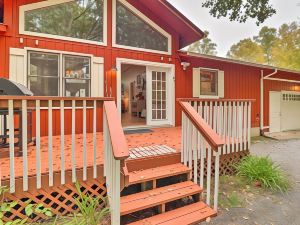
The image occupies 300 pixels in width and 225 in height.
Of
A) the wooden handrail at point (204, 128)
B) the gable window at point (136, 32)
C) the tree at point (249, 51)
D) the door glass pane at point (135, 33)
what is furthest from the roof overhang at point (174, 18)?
the tree at point (249, 51)

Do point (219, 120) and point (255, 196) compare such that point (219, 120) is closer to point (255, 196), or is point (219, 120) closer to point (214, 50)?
point (255, 196)

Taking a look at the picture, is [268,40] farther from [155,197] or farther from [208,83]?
[155,197]

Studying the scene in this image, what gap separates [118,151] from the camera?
201cm

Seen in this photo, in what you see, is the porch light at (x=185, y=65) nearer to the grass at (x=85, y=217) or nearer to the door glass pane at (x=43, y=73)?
the door glass pane at (x=43, y=73)

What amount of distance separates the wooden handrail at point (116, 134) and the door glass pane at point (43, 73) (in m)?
3.07

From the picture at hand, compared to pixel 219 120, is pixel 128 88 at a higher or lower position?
higher

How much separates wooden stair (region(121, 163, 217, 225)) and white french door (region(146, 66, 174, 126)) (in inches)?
132

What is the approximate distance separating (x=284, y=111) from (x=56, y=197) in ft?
36.7

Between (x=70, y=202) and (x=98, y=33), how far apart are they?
4.44 meters

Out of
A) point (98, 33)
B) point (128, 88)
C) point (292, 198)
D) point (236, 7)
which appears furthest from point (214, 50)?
point (292, 198)

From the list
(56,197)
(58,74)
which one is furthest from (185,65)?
(56,197)

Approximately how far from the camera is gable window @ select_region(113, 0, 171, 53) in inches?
233

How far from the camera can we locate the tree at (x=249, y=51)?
23.4m

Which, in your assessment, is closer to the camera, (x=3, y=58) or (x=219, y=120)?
(x=219, y=120)
